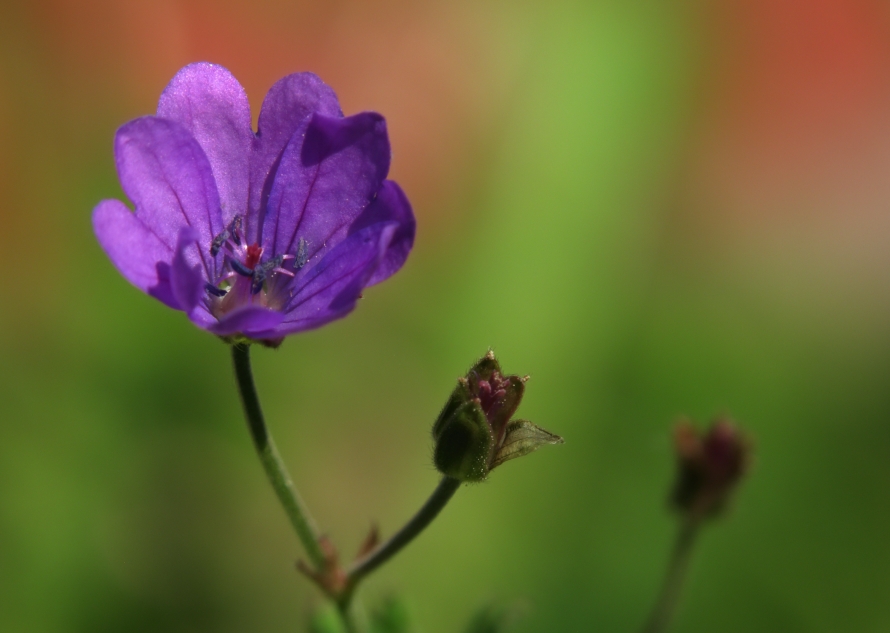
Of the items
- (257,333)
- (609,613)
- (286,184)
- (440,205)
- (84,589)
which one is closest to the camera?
(257,333)

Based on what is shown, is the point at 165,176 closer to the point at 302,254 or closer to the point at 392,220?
the point at 302,254

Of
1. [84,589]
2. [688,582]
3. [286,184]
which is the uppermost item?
[286,184]

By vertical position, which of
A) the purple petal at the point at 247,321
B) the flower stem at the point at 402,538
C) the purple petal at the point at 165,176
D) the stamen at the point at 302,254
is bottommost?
the flower stem at the point at 402,538

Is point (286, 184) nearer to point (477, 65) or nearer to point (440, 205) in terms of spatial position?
point (440, 205)

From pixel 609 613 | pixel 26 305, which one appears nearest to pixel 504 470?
pixel 609 613

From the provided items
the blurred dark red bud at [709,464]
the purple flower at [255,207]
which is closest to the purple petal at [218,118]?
the purple flower at [255,207]

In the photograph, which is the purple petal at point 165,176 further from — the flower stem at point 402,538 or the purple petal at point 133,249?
the flower stem at point 402,538
